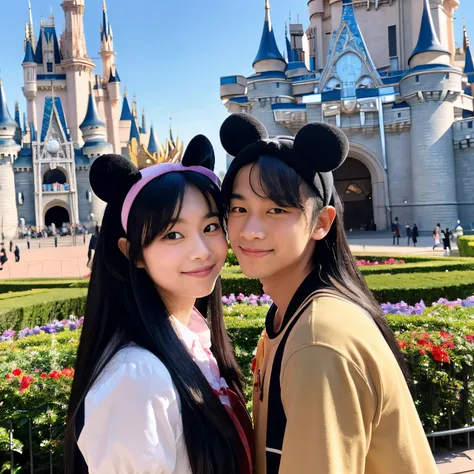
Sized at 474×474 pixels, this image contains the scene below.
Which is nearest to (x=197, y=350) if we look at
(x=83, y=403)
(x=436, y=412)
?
(x=83, y=403)

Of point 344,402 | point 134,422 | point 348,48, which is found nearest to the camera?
point 344,402

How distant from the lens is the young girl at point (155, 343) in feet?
4.30

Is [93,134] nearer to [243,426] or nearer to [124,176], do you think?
[124,176]

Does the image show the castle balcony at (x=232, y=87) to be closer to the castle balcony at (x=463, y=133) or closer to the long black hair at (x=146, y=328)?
the castle balcony at (x=463, y=133)

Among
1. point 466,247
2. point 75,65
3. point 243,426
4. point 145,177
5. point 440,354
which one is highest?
point 75,65

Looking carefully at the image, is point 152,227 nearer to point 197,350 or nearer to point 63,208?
point 197,350

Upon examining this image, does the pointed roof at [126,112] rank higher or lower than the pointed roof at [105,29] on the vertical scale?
lower

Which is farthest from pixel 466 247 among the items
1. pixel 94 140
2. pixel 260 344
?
pixel 94 140

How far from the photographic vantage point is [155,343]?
1481mm

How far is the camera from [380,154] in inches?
1155

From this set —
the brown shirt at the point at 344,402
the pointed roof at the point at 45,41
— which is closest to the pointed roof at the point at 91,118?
the pointed roof at the point at 45,41

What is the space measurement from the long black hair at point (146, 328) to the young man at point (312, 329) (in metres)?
0.13

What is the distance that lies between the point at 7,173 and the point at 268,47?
Result: 2470cm

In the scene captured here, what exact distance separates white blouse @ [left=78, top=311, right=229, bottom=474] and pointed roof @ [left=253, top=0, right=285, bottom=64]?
3233cm
